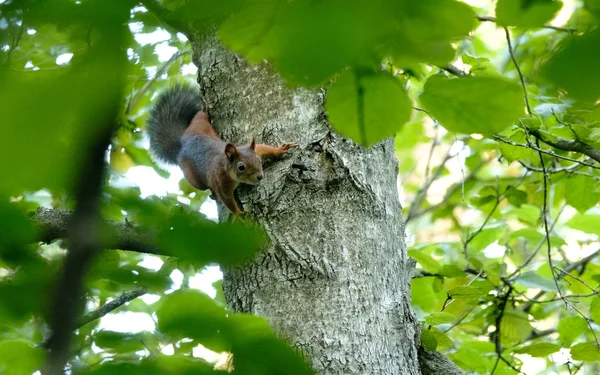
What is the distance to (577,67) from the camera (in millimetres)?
356

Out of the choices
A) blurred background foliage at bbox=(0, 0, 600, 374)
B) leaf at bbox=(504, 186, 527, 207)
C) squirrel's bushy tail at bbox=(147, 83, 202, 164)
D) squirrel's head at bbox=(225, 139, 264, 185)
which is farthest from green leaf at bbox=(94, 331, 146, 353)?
leaf at bbox=(504, 186, 527, 207)

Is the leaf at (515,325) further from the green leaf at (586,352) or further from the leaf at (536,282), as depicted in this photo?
the green leaf at (586,352)

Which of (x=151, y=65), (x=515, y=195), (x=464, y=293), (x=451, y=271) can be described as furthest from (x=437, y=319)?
(x=151, y=65)

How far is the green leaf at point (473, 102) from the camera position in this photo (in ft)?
1.60

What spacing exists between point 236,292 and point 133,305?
0.65m

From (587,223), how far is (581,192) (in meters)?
0.13

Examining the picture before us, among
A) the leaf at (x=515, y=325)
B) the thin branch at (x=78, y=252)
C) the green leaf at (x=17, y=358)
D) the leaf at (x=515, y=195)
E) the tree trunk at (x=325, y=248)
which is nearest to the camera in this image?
the thin branch at (x=78, y=252)

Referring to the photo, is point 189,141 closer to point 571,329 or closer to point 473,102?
point 571,329

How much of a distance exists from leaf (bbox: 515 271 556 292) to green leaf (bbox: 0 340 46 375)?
182 cm

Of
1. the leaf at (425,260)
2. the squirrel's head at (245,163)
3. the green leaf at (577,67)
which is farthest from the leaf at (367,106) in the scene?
the leaf at (425,260)

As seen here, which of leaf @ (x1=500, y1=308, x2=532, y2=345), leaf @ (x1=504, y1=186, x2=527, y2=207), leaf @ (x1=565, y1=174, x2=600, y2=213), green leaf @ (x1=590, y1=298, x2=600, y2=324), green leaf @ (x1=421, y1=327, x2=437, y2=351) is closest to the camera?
green leaf @ (x1=421, y1=327, x2=437, y2=351)

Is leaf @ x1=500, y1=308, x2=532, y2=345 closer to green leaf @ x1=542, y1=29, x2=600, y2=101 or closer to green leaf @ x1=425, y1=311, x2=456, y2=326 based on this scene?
green leaf @ x1=425, y1=311, x2=456, y2=326

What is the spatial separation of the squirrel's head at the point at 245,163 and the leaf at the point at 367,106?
3.10ft

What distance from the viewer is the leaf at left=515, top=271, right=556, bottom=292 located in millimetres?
2168
